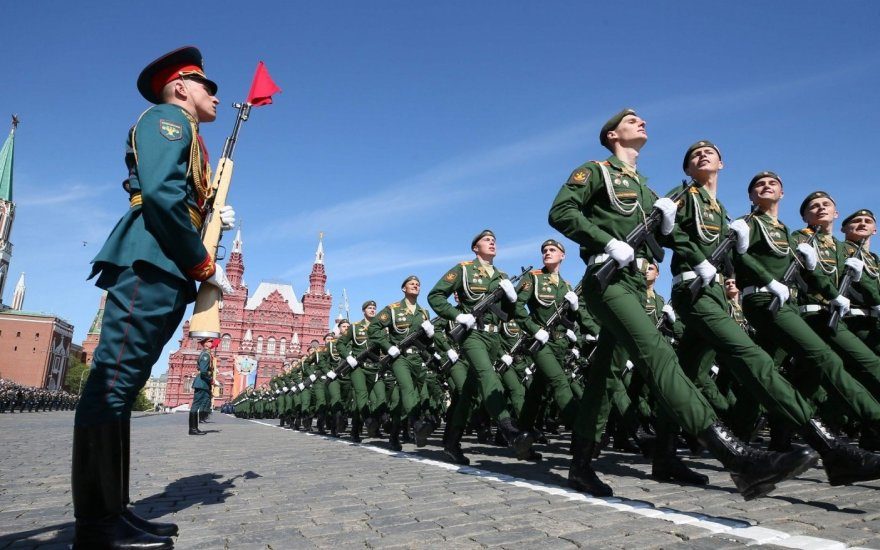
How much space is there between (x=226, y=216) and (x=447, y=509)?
219 centimetres

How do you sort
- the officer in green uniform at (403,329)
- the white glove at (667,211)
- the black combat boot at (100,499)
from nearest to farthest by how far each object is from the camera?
the black combat boot at (100,499) < the white glove at (667,211) < the officer in green uniform at (403,329)

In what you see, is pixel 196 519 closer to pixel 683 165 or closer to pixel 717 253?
pixel 717 253

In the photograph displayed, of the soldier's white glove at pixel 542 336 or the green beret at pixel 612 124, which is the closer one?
the green beret at pixel 612 124

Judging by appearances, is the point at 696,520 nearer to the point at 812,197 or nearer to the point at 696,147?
the point at 696,147

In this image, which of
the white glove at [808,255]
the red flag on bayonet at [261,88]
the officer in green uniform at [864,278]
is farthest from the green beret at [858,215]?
the red flag on bayonet at [261,88]

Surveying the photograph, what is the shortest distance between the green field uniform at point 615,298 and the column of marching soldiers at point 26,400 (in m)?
26.4

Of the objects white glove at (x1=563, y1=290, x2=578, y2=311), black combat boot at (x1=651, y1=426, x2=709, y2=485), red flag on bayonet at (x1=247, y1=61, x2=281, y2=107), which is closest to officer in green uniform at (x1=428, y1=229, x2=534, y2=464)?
white glove at (x1=563, y1=290, x2=578, y2=311)

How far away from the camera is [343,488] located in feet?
14.0

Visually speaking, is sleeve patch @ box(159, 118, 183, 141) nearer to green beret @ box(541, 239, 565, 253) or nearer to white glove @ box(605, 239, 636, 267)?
white glove @ box(605, 239, 636, 267)

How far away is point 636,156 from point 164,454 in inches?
273

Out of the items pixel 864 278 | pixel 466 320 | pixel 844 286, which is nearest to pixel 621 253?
pixel 466 320

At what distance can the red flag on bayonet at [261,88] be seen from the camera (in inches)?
212

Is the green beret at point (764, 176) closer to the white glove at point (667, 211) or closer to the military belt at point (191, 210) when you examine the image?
the white glove at point (667, 211)

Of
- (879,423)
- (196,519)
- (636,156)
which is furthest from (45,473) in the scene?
(879,423)
